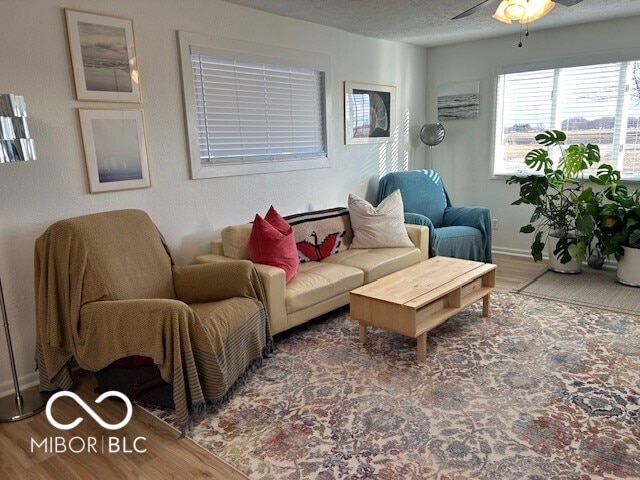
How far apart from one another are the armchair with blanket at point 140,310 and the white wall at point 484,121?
11.3 feet

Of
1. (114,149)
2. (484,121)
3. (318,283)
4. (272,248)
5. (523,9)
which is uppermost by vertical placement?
(523,9)

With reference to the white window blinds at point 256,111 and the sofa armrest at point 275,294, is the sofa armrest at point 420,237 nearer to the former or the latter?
the white window blinds at point 256,111

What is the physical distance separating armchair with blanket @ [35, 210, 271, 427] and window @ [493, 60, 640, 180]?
3587 millimetres

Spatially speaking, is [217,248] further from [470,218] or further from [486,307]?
[470,218]

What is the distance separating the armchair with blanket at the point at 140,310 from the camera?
2.21 meters

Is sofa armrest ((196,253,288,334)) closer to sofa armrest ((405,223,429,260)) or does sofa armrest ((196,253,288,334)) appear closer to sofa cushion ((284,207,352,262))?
sofa cushion ((284,207,352,262))

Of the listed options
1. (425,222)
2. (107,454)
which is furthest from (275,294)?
(425,222)

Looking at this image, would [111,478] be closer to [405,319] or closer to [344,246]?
[405,319]

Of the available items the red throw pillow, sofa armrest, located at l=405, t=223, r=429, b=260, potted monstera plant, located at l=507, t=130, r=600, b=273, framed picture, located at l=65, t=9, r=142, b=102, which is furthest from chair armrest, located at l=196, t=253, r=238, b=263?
potted monstera plant, located at l=507, t=130, r=600, b=273

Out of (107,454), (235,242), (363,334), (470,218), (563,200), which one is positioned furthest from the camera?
(470,218)

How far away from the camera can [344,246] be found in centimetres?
414

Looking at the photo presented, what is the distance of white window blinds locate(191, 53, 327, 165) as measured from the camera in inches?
136

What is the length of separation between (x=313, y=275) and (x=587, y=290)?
2.38 meters

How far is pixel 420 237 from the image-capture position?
4.18 meters
